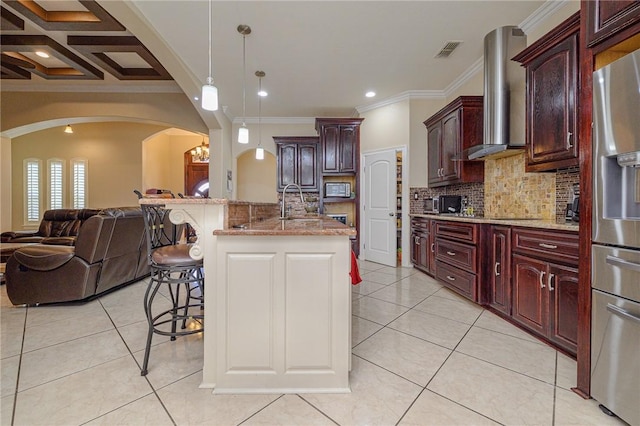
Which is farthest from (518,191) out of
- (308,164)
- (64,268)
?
(64,268)

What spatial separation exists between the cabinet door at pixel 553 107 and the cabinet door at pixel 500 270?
690 mm

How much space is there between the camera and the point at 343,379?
1452 millimetres

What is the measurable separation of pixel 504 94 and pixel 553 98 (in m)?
0.80

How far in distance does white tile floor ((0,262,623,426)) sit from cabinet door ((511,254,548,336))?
14 centimetres

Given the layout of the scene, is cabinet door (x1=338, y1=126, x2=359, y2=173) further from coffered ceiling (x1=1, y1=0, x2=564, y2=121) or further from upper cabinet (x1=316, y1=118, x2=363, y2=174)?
coffered ceiling (x1=1, y1=0, x2=564, y2=121)

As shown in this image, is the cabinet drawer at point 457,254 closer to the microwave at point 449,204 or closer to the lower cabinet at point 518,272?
the lower cabinet at point 518,272

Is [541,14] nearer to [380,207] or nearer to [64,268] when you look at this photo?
[380,207]

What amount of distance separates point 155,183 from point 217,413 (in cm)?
840

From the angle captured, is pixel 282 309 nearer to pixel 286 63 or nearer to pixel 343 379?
pixel 343 379

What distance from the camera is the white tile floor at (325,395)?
128cm

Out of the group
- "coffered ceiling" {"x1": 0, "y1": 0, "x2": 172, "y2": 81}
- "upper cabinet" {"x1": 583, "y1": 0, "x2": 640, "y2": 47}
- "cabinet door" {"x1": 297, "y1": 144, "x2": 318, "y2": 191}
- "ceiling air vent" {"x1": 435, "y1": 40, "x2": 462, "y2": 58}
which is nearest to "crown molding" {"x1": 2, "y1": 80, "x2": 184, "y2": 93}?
"coffered ceiling" {"x1": 0, "y1": 0, "x2": 172, "y2": 81}

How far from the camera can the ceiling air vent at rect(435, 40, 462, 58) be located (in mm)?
3172

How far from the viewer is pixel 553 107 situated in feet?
7.22

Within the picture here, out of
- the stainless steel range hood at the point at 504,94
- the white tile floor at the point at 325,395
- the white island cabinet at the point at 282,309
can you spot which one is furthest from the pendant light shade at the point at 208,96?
the stainless steel range hood at the point at 504,94
